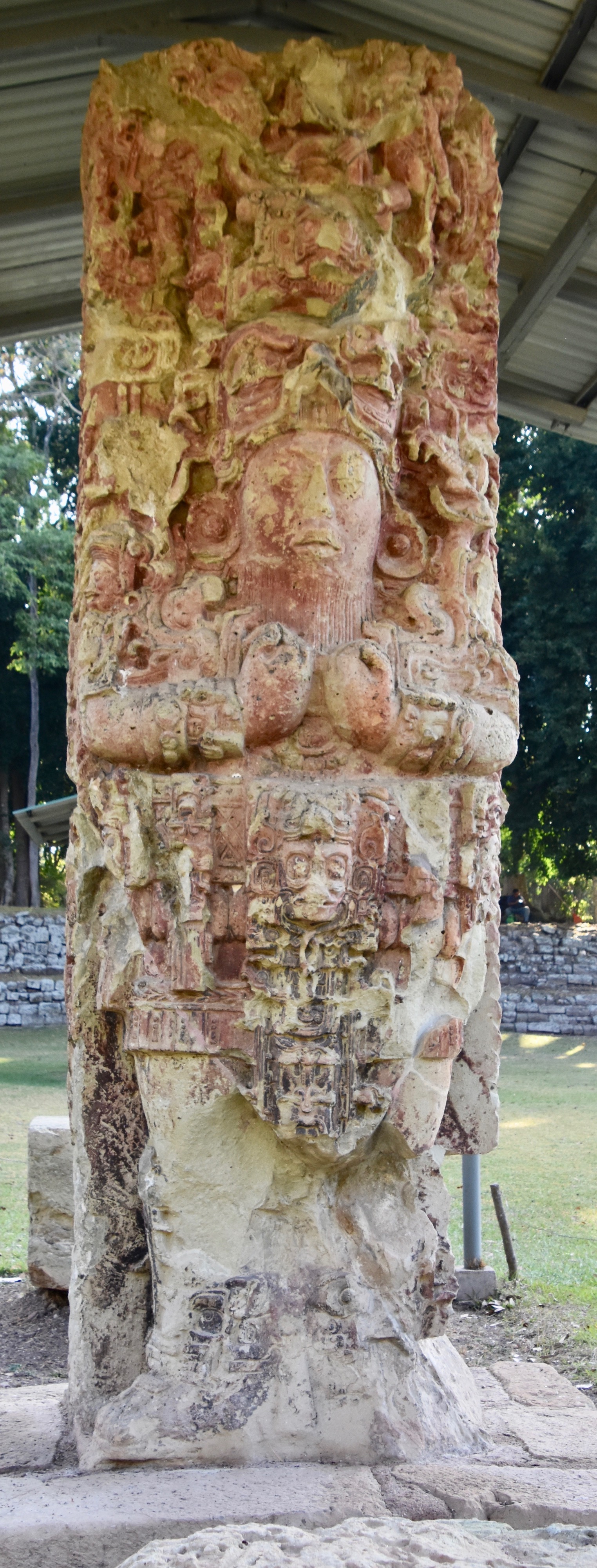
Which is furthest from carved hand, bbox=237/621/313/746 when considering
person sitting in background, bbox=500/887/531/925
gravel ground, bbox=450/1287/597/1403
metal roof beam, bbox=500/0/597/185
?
person sitting in background, bbox=500/887/531/925

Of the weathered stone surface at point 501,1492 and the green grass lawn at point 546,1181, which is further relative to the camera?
the green grass lawn at point 546,1181

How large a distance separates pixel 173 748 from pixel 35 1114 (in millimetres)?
7222

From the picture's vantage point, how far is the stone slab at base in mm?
5867

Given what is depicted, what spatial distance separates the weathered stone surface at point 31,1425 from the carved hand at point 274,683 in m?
2.05

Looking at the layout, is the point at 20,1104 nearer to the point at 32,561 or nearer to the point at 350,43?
the point at 350,43

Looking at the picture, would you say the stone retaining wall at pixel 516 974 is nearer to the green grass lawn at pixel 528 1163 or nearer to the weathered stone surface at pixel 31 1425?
the green grass lawn at pixel 528 1163

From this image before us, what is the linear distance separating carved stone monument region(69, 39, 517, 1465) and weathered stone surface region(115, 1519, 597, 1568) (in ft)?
2.45

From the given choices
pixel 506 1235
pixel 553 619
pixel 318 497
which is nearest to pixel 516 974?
pixel 553 619

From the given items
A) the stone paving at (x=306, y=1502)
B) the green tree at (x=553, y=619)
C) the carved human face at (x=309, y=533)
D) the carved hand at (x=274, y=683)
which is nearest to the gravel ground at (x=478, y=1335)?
the stone paving at (x=306, y=1502)

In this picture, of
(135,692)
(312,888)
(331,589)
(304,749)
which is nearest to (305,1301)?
(312,888)

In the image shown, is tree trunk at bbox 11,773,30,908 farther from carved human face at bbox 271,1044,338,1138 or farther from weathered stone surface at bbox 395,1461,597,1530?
weathered stone surface at bbox 395,1461,597,1530

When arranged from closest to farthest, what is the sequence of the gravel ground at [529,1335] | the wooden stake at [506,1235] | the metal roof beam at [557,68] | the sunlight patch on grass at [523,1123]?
Answer: the metal roof beam at [557,68], the gravel ground at [529,1335], the wooden stake at [506,1235], the sunlight patch on grass at [523,1123]

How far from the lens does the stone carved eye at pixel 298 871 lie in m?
3.48

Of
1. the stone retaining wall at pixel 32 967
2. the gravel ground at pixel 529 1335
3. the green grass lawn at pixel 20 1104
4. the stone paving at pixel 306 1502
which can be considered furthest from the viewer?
the stone retaining wall at pixel 32 967
